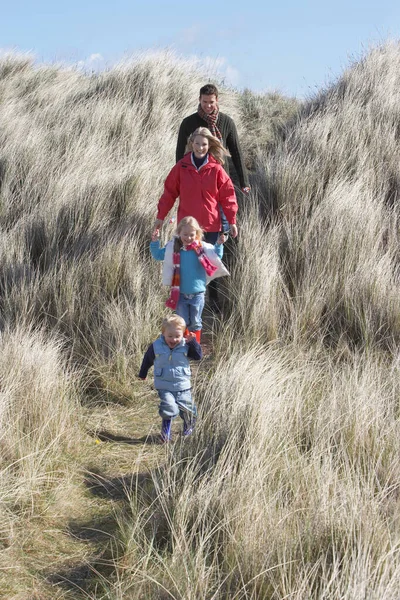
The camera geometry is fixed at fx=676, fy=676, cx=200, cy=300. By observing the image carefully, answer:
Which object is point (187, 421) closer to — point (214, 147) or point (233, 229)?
point (233, 229)

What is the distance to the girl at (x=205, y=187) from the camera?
546 centimetres

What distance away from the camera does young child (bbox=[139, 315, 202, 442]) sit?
4.24m

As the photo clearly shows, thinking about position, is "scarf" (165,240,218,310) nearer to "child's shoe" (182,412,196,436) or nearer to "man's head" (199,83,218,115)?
"child's shoe" (182,412,196,436)

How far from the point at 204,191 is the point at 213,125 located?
0.81 meters

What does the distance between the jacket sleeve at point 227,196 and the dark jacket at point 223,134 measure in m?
0.72

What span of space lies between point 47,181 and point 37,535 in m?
5.53

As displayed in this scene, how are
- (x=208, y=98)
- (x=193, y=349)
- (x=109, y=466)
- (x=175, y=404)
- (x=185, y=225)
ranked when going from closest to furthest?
(x=109, y=466) → (x=175, y=404) → (x=193, y=349) → (x=185, y=225) → (x=208, y=98)

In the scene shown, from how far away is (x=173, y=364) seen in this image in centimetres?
432

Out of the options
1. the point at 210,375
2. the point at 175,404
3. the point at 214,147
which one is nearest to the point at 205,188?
the point at 214,147

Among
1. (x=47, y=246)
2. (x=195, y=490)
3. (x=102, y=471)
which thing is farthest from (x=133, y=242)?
(x=195, y=490)

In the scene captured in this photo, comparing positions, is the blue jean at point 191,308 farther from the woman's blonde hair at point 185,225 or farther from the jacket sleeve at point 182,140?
the jacket sleeve at point 182,140

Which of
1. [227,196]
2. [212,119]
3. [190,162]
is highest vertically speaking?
[212,119]

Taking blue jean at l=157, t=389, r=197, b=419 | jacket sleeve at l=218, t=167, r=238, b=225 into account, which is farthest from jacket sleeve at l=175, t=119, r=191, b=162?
blue jean at l=157, t=389, r=197, b=419

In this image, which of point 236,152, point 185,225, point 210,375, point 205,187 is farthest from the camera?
point 236,152
